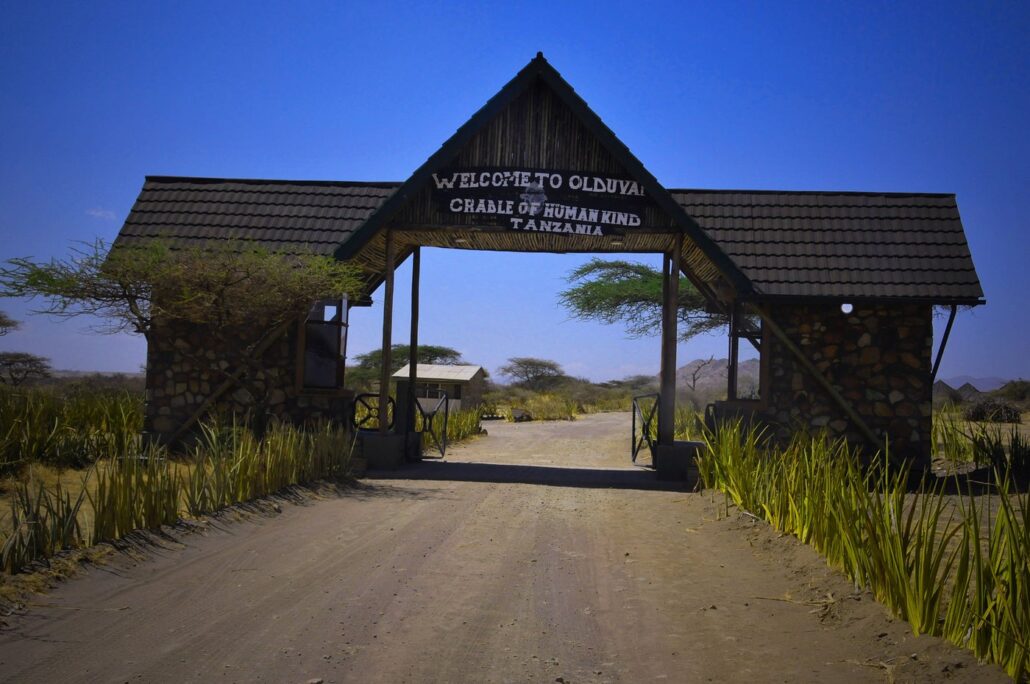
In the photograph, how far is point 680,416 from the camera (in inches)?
827

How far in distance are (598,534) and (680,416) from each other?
42.3ft

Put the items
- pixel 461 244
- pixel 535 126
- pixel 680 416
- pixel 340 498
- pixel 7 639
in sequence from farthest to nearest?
pixel 680 416, pixel 461 244, pixel 535 126, pixel 340 498, pixel 7 639

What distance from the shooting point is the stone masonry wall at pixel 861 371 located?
13.9 meters

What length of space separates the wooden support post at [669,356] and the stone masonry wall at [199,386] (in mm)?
5319

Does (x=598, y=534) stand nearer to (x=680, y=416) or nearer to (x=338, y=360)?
(x=338, y=360)

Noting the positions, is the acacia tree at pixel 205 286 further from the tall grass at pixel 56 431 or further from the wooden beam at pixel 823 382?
the wooden beam at pixel 823 382

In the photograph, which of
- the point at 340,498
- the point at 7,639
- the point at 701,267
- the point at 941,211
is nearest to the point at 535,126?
the point at 701,267

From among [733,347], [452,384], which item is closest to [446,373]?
[452,384]

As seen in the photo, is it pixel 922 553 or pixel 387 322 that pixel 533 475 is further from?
pixel 922 553

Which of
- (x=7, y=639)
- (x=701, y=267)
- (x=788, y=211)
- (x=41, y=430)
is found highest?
(x=788, y=211)

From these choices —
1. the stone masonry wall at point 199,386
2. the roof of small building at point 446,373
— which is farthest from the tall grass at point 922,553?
the roof of small building at point 446,373

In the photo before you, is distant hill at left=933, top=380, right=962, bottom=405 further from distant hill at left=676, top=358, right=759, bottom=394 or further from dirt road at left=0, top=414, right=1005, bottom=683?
dirt road at left=0, top=414, right=1005, bottom=683

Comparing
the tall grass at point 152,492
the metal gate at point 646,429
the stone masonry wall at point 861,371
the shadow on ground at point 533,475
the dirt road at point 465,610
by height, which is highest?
the stone masonry wall at point 861,371

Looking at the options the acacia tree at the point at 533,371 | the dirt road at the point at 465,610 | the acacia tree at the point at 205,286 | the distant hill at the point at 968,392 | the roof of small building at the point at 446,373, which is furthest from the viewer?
the acacia tree at the point at 533,371
